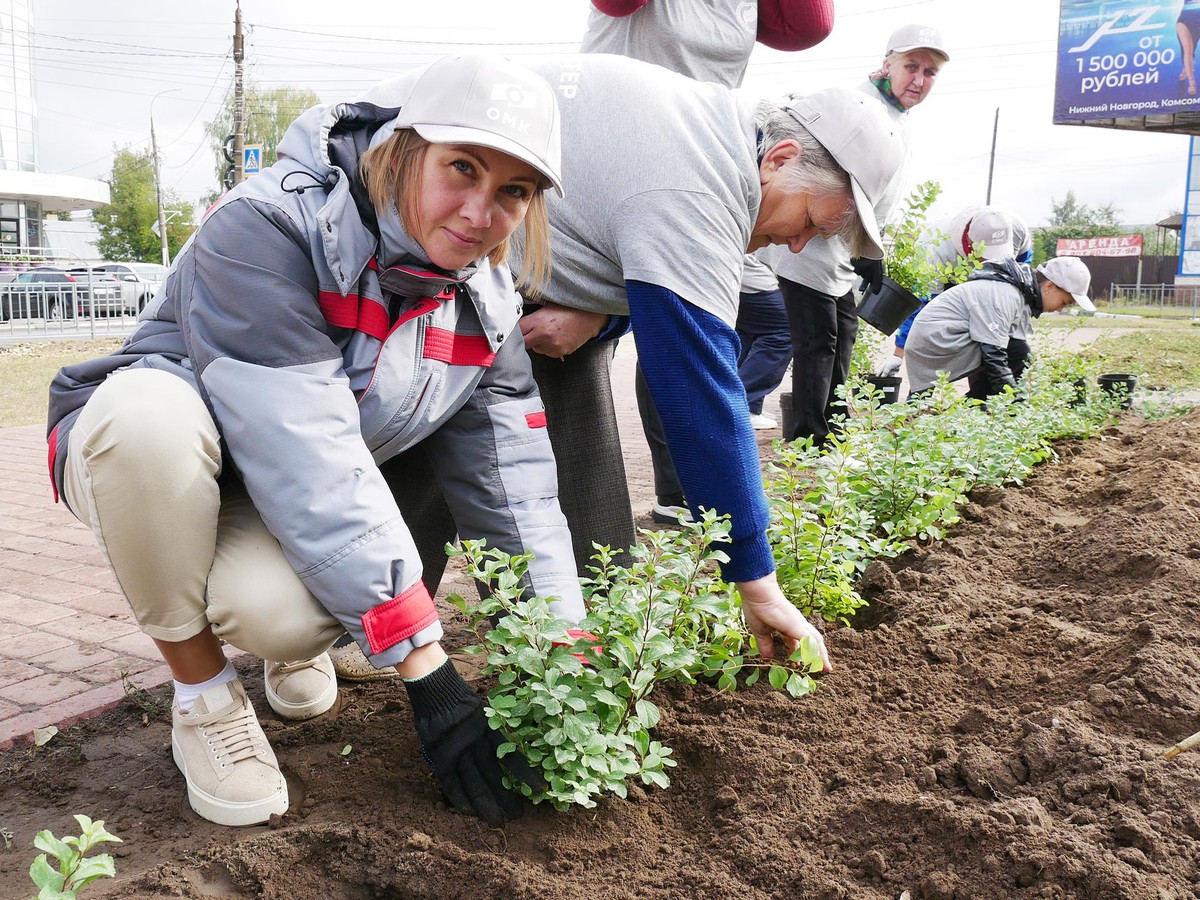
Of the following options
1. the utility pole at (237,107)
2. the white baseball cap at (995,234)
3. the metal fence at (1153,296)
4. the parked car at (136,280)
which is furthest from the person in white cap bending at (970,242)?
the metal fence at (1153,296)

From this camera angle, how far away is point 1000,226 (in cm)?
736

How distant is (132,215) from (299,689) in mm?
62488

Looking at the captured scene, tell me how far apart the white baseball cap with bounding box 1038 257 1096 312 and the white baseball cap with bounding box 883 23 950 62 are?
2669mm

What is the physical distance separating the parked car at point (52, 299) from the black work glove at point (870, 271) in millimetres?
14857

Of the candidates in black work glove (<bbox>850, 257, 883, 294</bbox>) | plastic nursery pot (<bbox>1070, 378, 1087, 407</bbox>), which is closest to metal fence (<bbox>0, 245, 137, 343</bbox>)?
black work glove (<bbox>850, 257, 883, 294</bbox>)

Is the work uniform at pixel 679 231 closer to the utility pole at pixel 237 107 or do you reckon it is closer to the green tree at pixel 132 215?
the utility pole at pixel 237 107

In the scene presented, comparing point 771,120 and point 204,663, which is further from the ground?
point 771,120

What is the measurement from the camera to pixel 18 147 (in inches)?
1677

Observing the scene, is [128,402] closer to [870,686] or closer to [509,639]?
[509,639]

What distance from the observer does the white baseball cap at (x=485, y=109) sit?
184 cm

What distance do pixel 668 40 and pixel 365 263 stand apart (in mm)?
1886

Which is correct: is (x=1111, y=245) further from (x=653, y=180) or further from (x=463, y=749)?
(x=463, y=749)

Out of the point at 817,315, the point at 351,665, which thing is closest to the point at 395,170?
the point at 351,665

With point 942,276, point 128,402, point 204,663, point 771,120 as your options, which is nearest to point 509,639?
point 204,663
